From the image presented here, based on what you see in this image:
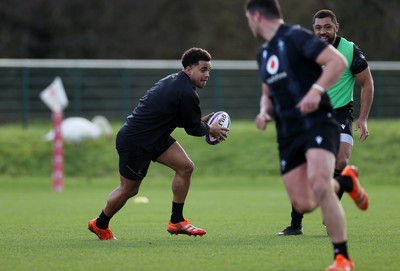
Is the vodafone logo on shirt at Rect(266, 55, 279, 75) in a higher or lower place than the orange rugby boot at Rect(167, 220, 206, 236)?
higher

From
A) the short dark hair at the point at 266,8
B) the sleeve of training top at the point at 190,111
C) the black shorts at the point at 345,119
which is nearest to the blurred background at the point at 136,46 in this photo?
the sleeve of training top at the point at 190,111

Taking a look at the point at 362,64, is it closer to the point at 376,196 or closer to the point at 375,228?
the point at 375,228

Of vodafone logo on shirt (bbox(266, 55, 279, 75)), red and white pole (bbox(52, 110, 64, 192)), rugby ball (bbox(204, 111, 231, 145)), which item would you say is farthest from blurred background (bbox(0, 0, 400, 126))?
vodafone logo on shirt (bbox(266, 55, 279, 75))

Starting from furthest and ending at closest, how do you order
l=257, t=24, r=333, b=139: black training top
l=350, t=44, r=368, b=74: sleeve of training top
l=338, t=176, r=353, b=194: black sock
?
l=350, t=44, r=368, b=74: sleeve of training top
l=338, t=176, r=353, b=194: black sock
l=257, t=24, r=333, b=139: black training top

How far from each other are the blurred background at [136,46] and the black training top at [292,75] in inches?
919

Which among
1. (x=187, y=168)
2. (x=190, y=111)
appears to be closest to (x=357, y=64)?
(x=190, y=111)

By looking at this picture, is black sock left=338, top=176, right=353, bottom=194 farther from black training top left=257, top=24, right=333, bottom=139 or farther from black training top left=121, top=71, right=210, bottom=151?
black training top left=121, top=71, right=210, bottom=151

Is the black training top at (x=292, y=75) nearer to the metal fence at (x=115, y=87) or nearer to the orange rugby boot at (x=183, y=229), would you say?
A: the orange rugby boot at (x=183, y=229)

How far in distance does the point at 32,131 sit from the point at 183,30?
16.8 metres

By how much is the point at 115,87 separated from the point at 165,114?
22.1 m

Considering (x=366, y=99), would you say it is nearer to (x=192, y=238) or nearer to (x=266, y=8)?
(x=192, y=238)

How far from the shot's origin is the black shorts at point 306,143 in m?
7.81

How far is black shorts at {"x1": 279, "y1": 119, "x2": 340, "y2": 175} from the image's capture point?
7809 mm

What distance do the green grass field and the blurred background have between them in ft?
6.29
